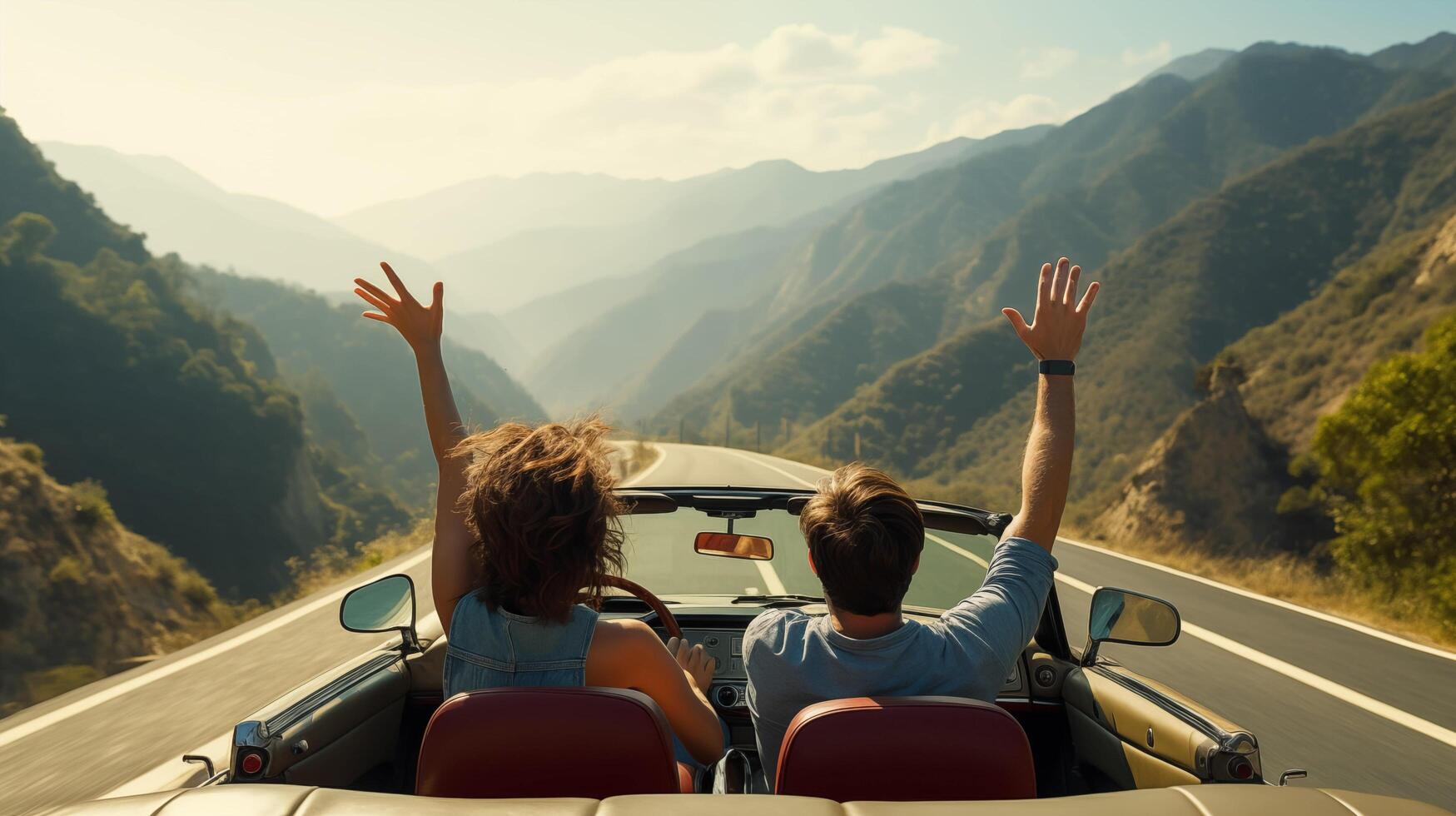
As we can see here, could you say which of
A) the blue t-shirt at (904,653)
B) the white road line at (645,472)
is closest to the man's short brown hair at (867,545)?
the blue t-shirt at (904,653)

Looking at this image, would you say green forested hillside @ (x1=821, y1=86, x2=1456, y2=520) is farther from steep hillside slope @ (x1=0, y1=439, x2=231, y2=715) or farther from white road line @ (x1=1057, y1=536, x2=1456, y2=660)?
steep hillside slope @ (x1=0, y1=439, x2=231, y2=715)

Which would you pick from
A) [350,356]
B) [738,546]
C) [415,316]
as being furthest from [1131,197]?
[415,316]

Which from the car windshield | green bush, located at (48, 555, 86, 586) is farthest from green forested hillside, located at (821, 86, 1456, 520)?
the car windshield

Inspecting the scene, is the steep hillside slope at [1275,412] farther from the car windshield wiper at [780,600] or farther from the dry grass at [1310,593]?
the car windshield wiper at [780,600]

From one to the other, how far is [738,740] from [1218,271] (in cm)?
9204

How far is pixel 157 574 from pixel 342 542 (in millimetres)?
54439

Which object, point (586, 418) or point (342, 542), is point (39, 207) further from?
point (586, 418)

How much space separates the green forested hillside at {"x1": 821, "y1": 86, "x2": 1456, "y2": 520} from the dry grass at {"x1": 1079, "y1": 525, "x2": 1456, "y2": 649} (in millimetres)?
54283

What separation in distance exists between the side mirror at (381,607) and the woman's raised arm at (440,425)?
61cm

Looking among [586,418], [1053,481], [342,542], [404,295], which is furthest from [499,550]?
[342,542]

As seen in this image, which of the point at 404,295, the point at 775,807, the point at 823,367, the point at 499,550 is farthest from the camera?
the point at 823,367

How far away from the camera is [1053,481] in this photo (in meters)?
2.40

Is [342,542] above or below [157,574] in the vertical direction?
below

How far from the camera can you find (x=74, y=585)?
A: 19453 mm
